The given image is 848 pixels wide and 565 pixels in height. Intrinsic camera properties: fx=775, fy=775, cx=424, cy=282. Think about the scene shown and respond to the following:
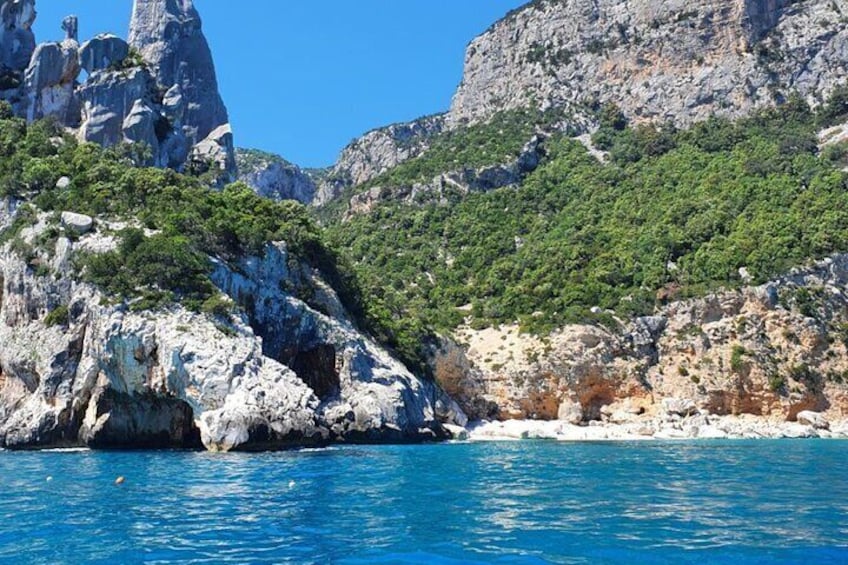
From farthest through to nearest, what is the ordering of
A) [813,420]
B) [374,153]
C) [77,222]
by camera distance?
[374,153]
[813,420]
[77,222]

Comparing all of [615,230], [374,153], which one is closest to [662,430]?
[615,230]

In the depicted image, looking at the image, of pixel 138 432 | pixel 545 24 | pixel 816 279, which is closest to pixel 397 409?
pixel 138 432

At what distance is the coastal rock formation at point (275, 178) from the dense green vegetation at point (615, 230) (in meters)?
24.2

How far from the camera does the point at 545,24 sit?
371 feet

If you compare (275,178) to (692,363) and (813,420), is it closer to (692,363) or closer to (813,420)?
(692,363)

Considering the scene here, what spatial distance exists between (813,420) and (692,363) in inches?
332

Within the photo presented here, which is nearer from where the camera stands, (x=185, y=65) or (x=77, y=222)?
(x=77, y=222)

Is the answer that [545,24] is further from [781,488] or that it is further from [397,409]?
[781,488]

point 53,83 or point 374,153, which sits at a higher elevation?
point 374,153

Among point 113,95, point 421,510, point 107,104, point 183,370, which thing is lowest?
point 421,510

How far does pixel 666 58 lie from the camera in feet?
318

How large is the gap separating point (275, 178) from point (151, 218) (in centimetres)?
7366

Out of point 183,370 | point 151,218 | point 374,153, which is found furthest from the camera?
point 374,153

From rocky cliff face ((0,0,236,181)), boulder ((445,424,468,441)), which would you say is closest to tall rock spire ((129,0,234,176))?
rocky cliff face ((0,0,236,181))
